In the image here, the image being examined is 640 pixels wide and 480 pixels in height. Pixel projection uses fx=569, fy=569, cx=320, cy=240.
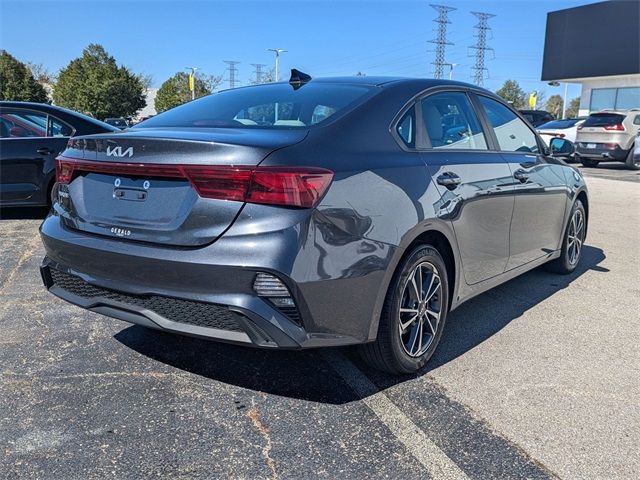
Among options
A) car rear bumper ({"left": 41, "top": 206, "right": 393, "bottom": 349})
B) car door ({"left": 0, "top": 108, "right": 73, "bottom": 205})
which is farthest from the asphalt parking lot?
car door ({"left": 0, "top": 108, "right": 73, "bottom": 205})

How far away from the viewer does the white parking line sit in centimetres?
227

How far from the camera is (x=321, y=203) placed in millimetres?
2414

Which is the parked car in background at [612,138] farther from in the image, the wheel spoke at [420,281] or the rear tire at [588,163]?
the wheel spoke at [420,281]

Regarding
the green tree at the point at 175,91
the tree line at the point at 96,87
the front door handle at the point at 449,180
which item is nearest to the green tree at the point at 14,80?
the tree line at the point at 96,87

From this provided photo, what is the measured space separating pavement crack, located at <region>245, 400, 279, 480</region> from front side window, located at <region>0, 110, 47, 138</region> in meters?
5.55

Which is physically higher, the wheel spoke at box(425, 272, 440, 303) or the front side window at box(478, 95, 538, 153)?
the front side window at box(478, 95, 538, 153)

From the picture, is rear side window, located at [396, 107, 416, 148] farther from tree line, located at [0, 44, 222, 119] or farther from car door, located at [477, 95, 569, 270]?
tree line, located at [0, 44, 222, 119]

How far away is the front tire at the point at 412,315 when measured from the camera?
281cm

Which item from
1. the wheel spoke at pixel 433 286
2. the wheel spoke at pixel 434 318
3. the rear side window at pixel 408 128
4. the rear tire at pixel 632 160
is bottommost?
the wheel spoke at pixel 434 318

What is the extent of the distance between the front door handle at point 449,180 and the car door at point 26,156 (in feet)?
17.4

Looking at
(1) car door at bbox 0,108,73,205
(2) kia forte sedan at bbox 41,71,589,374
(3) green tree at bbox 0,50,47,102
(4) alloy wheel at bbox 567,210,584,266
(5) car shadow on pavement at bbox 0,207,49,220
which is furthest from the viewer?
(3) green tree at bbox 0,50,47,102

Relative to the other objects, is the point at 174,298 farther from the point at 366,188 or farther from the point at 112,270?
the point at 366,188

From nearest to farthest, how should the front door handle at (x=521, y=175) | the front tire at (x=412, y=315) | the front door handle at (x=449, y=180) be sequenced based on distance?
the front tire at (x=412, y=315) < the front door handle at (x=449, y=180) < the front door handle at (x=521, y=175)

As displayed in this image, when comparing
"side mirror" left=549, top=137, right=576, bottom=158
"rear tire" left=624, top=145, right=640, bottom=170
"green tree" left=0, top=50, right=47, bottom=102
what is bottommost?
"rear tire" left=624, top=145, right=640, bottom=170
